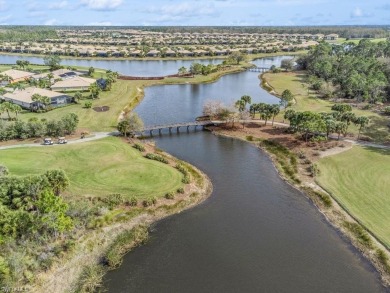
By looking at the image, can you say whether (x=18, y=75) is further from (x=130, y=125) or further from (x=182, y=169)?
(x=182, y=169)

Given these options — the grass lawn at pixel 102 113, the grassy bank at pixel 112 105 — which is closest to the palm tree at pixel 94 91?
the grassy bank at pixel 112 105

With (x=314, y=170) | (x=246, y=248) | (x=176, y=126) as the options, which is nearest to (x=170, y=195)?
(x=246, y=248)

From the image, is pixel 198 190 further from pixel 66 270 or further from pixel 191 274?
pixel 66 270

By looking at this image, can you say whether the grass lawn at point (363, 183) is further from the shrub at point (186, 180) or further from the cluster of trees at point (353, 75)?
the cluster of trees at point (353, 75)

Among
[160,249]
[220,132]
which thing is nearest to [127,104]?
[220,132]

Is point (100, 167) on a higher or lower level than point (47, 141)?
lower

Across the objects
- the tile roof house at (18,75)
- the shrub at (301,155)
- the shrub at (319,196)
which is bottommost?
the shrub at (319,196)

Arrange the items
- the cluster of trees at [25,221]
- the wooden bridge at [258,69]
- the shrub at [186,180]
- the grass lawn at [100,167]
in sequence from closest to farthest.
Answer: the cluster of trees at [25,221]
the grass lawn at [100,167]
the shrub at [186,180]
the wooden bridge at [258,69]

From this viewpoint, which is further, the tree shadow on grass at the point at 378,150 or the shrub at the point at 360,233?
the tree shadow on grass at the point at 378,150
